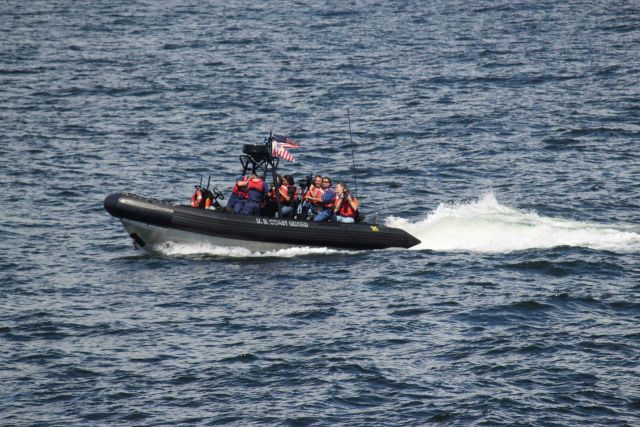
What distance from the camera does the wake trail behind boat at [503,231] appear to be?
95.8 ft

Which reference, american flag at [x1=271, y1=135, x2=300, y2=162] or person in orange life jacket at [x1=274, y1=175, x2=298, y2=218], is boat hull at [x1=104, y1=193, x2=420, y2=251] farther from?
american flag at [x1=271, y1=135, x2=300, y2=162]

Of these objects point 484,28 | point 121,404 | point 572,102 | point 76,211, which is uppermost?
point 484,28

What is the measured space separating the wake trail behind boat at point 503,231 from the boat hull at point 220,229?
2.26m

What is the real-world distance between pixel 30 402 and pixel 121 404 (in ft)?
5.44

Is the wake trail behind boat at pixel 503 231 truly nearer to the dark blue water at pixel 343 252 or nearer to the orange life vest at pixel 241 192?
the dark blue water at pixel 343 252

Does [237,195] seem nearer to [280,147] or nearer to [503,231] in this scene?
[280,147]

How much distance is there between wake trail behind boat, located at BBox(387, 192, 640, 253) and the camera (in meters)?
29.2

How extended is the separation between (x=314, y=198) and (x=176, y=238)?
147 inches

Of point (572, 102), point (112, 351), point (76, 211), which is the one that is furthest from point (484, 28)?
point (112, 351)

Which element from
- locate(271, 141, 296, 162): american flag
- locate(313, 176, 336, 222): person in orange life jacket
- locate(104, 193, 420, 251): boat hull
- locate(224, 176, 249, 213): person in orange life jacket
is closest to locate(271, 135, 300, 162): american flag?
locate(271, 141, 296, 162): american flag

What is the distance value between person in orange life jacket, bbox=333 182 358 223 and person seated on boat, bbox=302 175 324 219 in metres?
0.46

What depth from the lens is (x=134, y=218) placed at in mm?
28156

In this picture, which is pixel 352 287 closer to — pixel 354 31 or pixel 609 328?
pixel 609 328

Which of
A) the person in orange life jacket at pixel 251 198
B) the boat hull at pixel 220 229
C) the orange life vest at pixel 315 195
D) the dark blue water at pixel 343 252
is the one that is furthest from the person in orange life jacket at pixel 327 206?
the person in orange life jacket at pixel 251 198
